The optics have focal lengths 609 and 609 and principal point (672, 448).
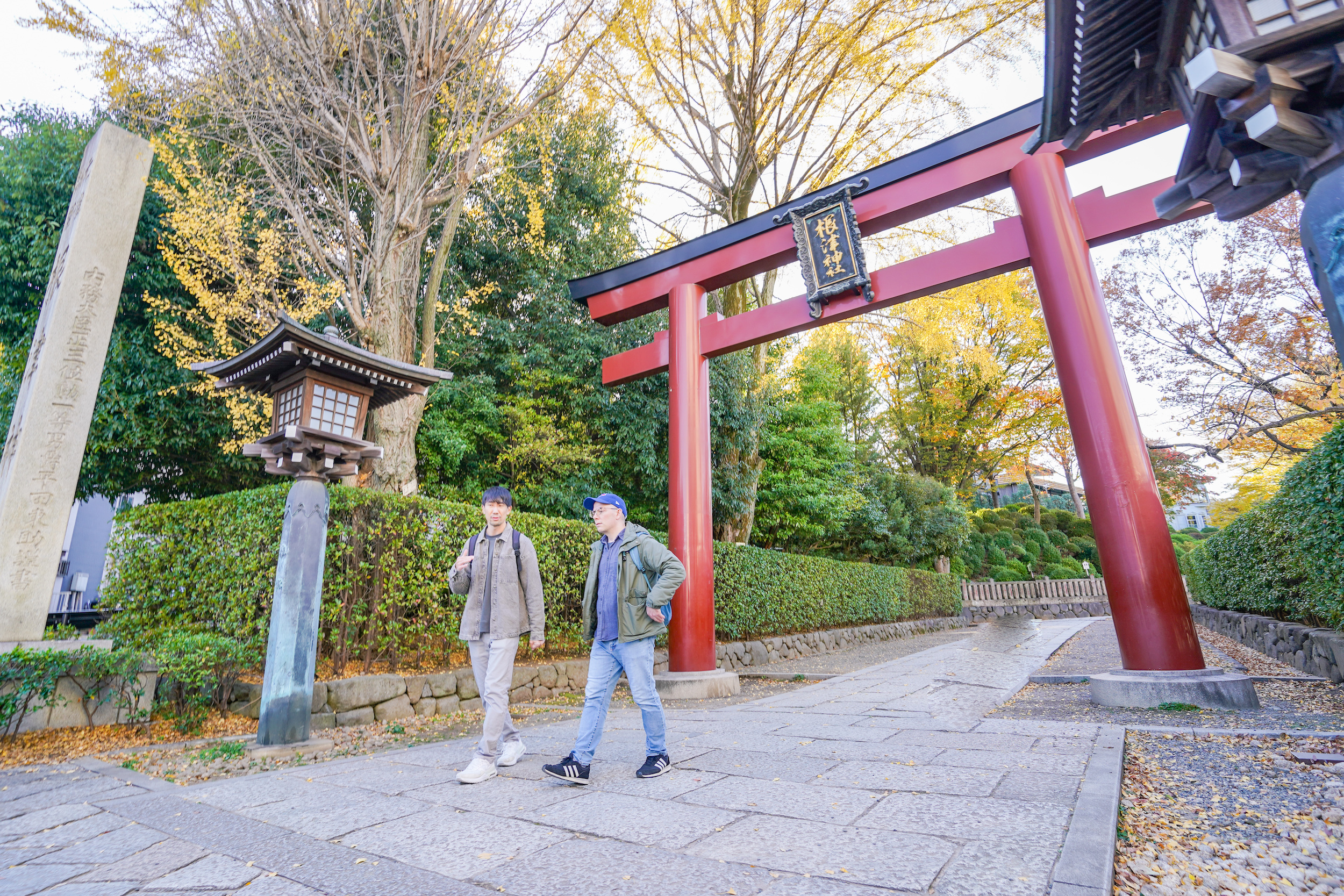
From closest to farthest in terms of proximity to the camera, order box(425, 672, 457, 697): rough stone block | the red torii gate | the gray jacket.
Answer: the gray jacket
the red torii gate
box(425, 672, 457, 697): rough stone block

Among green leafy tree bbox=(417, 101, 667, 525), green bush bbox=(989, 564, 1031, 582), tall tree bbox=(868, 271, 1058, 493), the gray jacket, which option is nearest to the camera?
the gray jacket

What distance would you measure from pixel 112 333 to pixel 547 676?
767 centimetres

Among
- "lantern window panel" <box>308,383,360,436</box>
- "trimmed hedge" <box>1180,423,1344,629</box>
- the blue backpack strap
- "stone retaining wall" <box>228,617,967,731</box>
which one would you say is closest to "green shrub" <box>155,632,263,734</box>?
"stone retaining wall" <box>228,617,967,731</box>

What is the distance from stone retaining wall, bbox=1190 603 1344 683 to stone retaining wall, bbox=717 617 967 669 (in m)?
5.88

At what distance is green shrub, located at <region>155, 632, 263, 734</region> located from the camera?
4.71 metres

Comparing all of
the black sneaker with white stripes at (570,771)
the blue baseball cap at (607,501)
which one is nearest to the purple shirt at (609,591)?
the blue baseball cap at (607,501)

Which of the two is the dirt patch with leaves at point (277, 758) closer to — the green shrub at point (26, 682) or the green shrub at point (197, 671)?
the green shrub at point (197, 671)

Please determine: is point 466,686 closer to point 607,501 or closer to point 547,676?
point 547,676

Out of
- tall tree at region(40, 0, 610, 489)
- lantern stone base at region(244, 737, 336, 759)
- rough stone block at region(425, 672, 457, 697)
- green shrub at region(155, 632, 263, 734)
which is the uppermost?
tall tree at region(40, 0, 610, 489)

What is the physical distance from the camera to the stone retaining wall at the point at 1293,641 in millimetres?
5453

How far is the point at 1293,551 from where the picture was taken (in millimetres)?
6289

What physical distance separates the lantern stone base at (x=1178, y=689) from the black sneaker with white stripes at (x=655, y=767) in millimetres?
3704

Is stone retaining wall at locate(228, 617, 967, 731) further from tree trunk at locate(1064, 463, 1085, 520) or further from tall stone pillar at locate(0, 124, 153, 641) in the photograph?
tree trunk at locate(1064, 463, 1085, 520)

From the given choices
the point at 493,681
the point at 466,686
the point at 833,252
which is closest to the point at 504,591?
the point at 493,681
